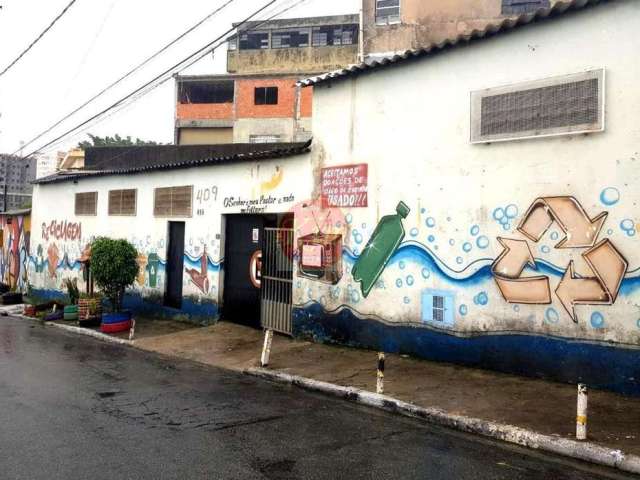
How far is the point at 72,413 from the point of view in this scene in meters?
6.32

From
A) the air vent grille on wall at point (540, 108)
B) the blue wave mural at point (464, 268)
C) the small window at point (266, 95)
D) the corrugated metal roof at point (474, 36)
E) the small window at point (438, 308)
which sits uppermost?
the small window at point (266, 95)

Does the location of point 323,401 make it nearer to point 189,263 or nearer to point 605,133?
point 605,133

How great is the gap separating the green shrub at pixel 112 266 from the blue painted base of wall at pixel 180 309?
148cm

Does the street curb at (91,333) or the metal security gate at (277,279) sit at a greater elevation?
the metal security gate at (277,279)

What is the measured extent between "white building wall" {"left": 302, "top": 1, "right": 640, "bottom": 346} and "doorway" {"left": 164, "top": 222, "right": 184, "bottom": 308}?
205 inches

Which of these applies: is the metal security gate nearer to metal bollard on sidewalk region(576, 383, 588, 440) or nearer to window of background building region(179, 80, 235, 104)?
metal bollard on sidewalk region(576, 383, 588, 440)

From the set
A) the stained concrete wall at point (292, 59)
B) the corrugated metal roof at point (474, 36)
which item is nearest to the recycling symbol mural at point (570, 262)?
the corrugated metal roof at point (474, 36)

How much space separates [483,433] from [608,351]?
7.72 feet

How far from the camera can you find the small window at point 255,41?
37.2 meters

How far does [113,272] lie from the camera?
44.4 ft

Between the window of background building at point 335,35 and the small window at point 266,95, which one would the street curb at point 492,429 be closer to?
the small window at point 266,95

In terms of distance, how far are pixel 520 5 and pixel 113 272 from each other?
73.4 ft

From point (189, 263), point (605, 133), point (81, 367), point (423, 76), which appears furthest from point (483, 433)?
A: point (189, 263)

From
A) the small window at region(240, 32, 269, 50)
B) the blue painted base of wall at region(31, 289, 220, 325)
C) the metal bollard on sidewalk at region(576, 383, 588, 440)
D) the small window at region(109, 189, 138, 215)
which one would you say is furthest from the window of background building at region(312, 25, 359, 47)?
the metal bollard on sidewalk at region(576, 383, 588, 440)
